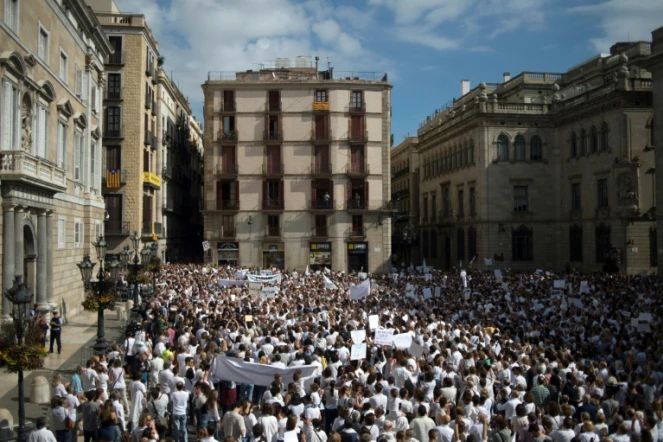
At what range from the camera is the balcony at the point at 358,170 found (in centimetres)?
5456

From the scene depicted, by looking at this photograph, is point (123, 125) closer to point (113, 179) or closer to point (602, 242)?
point (113, 179)

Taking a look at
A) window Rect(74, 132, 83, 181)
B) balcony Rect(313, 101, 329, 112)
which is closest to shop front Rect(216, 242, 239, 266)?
balcony Rect(313, 101, 329, 112)

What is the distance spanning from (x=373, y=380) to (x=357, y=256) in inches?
Answer: 1665

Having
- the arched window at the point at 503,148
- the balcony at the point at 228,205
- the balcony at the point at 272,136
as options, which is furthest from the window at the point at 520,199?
the balcony at the point at 228,205

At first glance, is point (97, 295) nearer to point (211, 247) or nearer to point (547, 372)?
point (547, 372)

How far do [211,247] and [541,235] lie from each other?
27.3 m

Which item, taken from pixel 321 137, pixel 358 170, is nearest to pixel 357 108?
pixel 321 137

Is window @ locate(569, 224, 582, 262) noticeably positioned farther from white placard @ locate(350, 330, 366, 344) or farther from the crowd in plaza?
white placard @ locate(350, 330, 366, 344)

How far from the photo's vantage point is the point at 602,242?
46938 mm

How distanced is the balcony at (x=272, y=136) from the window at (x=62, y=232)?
2743 centimetres

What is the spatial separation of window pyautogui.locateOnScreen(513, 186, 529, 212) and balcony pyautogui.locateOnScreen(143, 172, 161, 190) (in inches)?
1143

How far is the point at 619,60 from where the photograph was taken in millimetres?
48281

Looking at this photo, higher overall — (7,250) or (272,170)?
(272,170)

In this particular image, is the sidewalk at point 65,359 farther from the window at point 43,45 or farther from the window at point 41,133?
the window at point 43,45
